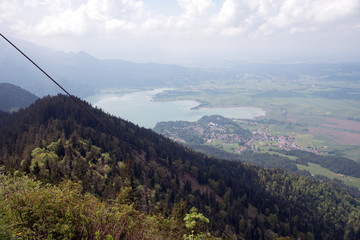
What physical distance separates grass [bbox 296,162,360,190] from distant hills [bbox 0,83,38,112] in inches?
6084

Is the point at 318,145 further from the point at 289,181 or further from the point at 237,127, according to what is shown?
the point at 289,181

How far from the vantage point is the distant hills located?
395 feet

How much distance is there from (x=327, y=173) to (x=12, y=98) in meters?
176

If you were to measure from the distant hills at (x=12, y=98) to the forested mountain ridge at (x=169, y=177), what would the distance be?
59219mm

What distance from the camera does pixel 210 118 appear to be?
18600 centimetres

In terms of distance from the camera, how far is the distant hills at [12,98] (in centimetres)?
12052

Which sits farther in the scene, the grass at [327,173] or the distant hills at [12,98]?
the distant hills at [12,98]

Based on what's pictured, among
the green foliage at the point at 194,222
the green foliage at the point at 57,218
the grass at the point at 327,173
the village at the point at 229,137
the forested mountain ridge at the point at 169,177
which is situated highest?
the green foliage at the point at 57,218

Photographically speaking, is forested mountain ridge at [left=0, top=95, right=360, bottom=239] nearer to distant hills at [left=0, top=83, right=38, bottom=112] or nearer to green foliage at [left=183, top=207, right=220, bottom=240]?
green foliage at [left=183, top=207, right=220, bottom=240]

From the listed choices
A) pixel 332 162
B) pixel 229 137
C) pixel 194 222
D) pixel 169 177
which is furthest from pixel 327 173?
pixel 194 222

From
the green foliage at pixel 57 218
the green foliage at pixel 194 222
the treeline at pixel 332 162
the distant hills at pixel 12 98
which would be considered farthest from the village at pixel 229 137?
the green foliage at pixel 57 218

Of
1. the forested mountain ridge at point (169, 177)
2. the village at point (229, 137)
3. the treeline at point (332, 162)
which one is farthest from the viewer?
the village at point (229, 137)

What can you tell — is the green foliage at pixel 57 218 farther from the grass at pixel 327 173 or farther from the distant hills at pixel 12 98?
the distant hills at pixel 12 98

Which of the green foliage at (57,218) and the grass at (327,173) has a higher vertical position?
the green foliage at (57,218)
